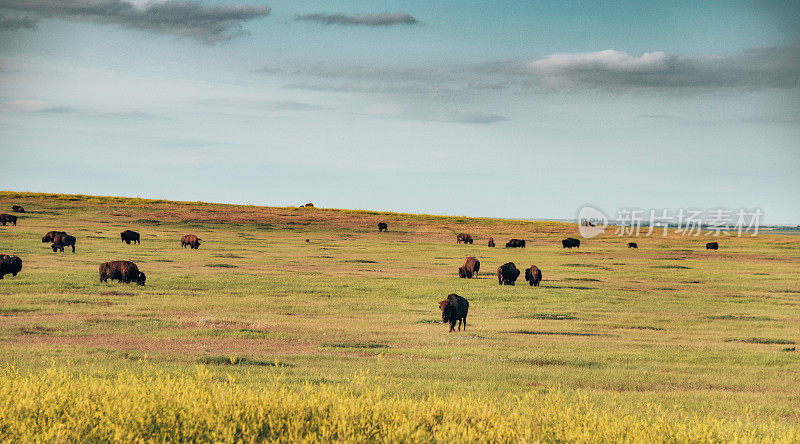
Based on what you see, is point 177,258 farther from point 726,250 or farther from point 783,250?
point 783,250

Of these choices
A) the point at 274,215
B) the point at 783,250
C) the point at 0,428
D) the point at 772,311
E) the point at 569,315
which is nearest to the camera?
the point at 0,428

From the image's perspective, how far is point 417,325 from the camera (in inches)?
892

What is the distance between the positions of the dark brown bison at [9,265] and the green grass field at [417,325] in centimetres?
53

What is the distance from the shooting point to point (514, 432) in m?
6.87

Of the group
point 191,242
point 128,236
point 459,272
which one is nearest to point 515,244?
point 459,272

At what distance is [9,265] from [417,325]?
19.2 metres

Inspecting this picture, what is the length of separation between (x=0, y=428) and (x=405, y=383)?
6.73m

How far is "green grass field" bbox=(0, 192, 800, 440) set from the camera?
1293cm

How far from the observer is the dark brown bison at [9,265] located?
1177 inches

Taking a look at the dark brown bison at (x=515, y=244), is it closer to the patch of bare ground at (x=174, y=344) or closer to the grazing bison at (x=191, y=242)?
the grazing bison at (x=191, y=242)

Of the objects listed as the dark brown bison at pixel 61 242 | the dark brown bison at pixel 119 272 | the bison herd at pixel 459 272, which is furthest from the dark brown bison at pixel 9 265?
the dark brown bison at pixel 61 242

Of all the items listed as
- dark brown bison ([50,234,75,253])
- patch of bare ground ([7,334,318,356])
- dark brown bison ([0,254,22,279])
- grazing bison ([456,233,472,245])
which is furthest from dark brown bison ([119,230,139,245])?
patch of bare ground ([7,334,318,356])

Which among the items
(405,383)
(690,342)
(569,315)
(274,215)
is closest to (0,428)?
(405,383)

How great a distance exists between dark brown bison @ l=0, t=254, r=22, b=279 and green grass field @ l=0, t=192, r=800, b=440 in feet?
1.74
